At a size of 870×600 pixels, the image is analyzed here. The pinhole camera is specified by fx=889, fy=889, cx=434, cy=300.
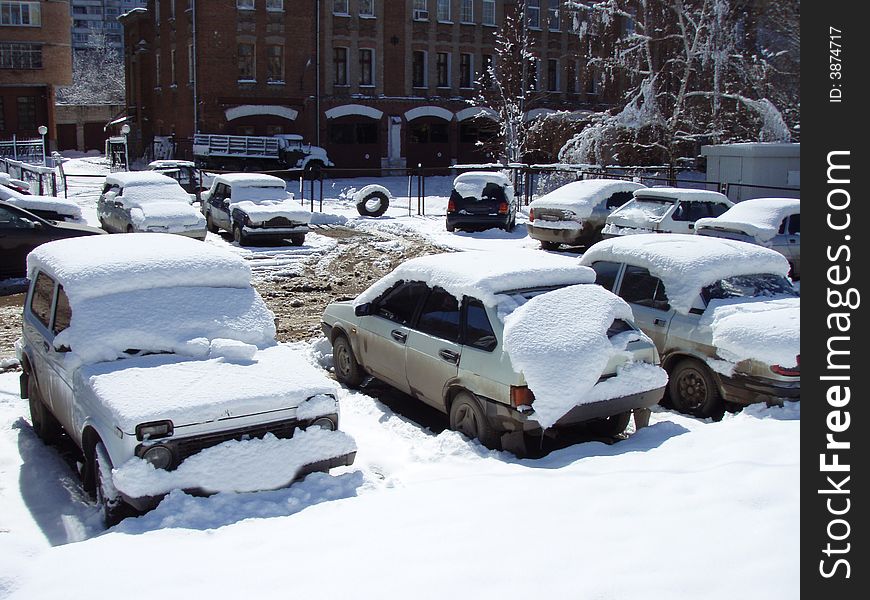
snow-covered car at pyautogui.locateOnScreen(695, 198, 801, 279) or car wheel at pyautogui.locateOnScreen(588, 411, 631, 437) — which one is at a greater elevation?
snow-covered car at pyautogui.locateOnScreen(695, 198, 801, 279)

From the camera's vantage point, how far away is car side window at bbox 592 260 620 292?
Result: 9.98 metres

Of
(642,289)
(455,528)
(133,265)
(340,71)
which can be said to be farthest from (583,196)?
(340,71)

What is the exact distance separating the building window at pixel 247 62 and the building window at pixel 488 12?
45.9 ft

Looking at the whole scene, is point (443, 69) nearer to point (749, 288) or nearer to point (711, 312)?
point (749, 288)

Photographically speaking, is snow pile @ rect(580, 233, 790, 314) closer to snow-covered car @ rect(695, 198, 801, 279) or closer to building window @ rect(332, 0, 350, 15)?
snow-covered car @ rect(695, 198, 801, 279)

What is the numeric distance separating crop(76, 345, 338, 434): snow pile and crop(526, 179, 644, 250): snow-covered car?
13.3 m

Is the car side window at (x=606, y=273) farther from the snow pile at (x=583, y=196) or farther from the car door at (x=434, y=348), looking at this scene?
the snow pile at (x=583, y=196)

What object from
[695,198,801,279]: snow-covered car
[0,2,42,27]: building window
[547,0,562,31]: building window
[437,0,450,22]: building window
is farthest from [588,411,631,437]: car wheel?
[0,2,42,27]: building window

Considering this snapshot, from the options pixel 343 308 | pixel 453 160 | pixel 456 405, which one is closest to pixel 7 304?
pixel 343 308

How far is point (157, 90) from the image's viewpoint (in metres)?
50.0

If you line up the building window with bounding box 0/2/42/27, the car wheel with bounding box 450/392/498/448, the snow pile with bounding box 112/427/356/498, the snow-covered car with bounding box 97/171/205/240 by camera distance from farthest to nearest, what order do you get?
the building window with bounding box 0/2/42/27 → the snow-covered car with bounding box 97/171/205/240 → the car wheel with bounding box 450/392/498/448 → the snow pile with bounding box 112/427/356/498

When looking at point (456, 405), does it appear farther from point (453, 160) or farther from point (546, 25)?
point (546, 25)

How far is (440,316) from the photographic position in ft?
26.7

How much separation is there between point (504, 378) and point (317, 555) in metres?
2.72
